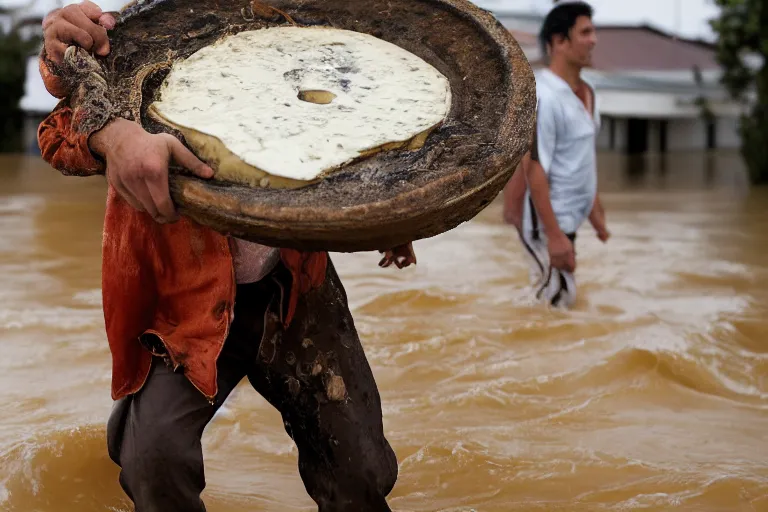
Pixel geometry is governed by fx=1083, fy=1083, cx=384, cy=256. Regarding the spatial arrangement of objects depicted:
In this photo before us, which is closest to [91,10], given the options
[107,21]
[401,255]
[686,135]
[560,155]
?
[107,21]

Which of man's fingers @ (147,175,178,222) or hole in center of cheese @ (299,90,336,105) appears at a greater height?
hole in center of cheese @ (299,90,336,105)

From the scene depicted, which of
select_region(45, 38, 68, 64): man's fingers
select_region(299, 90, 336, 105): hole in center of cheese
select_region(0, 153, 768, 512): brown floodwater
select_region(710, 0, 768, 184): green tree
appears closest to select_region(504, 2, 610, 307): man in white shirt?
select_region(0, 153, 768, 512): brown floodwater

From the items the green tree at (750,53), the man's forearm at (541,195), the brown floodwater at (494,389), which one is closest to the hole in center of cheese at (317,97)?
the brown floodwater at (494,389)

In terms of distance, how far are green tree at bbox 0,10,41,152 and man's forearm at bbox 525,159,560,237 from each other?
1719 cm

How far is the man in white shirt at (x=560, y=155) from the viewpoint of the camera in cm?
510

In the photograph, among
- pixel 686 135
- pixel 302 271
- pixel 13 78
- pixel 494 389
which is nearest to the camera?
pixel 302 271

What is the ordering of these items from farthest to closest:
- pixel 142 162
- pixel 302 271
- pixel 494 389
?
pixel 494 389
pixel 302 271
pixel 142 162

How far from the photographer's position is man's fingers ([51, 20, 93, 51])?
2.18m

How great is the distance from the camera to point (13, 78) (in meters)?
20.4

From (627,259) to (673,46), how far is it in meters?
17.7

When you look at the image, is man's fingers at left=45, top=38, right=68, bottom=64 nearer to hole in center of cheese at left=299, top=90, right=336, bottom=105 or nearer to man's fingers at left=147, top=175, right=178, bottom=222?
man's fingers at left=147, top=175, right=178, bottom=222

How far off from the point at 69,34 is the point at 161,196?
0.44 meters

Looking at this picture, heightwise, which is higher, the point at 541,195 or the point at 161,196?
the point at 161,196

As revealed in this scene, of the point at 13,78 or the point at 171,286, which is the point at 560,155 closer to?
the point at 171,286
